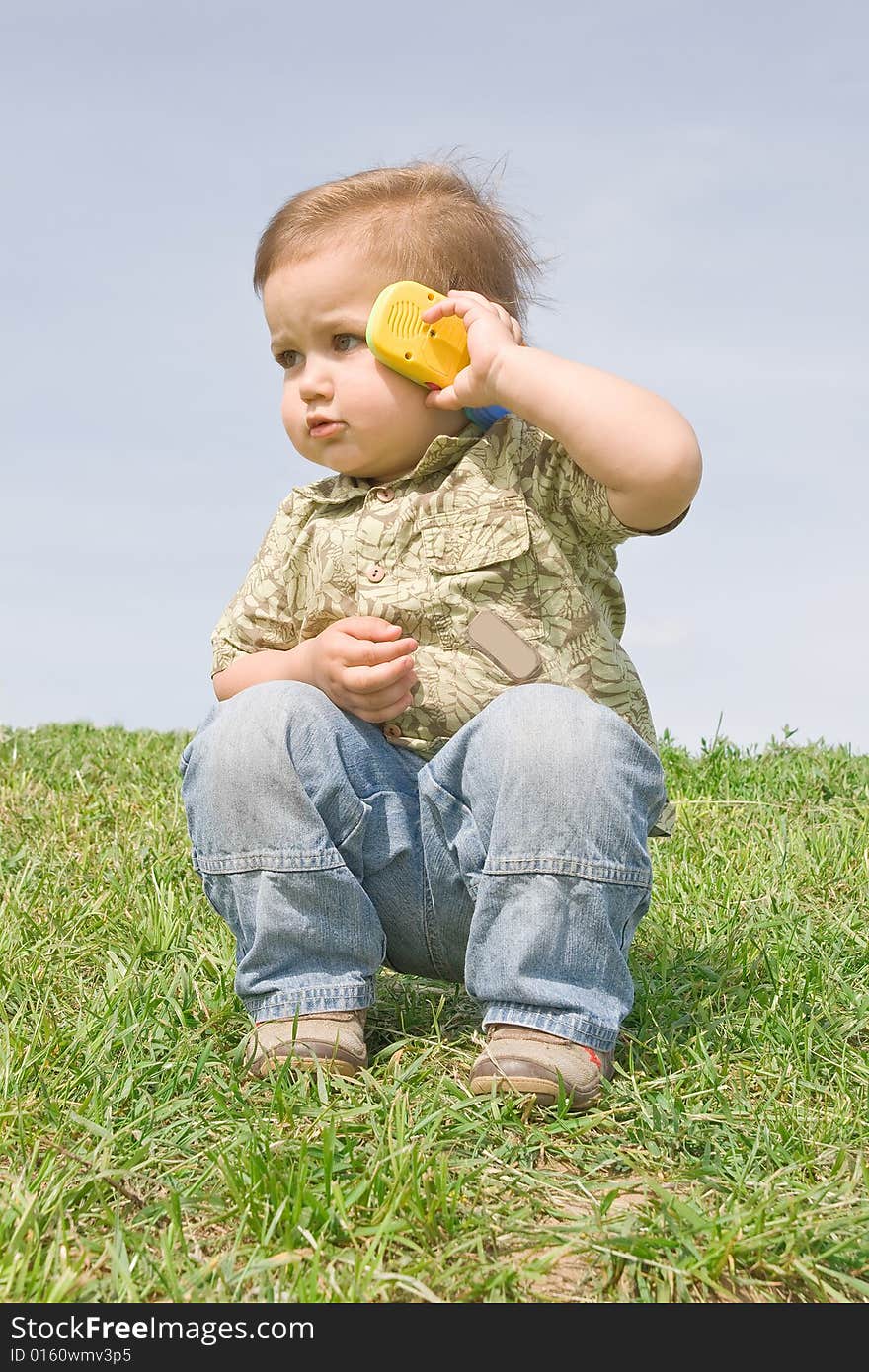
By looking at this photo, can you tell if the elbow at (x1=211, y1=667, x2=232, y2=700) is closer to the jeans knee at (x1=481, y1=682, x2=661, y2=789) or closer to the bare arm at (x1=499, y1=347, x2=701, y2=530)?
the jeans knee at (x1=481, y1=682, x2=661, y2=789)

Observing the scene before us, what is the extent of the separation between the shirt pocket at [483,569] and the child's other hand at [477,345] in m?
0.19

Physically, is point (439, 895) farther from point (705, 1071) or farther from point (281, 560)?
point (281, 560)

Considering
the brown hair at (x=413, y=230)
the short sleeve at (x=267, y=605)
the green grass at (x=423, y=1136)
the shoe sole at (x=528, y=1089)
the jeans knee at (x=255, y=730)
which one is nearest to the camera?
the green grass at (x=423, y=1136)

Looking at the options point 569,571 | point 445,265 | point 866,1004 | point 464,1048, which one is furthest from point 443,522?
point 866,1004

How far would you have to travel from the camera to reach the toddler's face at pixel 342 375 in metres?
2.40

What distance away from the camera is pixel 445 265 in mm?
2500

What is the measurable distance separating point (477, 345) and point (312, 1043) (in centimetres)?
118

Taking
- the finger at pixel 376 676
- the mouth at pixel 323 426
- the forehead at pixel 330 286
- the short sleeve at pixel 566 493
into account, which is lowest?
the finger at pixel 376 676

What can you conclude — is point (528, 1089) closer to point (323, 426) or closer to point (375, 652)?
point (375, 652)

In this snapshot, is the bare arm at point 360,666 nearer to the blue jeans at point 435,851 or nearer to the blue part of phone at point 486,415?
the blue jeans at point 435,851

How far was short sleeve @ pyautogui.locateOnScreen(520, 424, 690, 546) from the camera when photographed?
7.57ft

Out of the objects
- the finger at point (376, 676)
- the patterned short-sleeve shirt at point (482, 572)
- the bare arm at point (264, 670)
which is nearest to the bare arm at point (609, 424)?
the patterned short-sleeve shirt at point (482, 572)

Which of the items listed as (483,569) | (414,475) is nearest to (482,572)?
(483,569)

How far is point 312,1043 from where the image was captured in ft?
7.03
